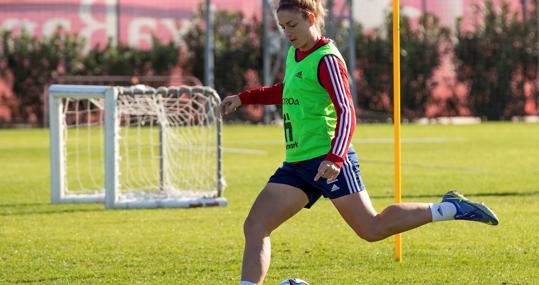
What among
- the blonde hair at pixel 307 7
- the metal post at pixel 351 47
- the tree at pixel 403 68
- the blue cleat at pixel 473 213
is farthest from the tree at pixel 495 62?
the blonde hair at pixel 307 7

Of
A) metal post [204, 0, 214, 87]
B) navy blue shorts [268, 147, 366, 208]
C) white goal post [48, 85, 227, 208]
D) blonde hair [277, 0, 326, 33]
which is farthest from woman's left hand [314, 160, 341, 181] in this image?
metal post [204, 0, 214, 87]

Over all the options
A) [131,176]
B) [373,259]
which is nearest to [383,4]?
[131,176]

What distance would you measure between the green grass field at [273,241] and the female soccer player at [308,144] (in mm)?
1114

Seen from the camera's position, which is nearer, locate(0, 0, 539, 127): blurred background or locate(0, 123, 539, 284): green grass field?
locate(0, 123, 539, 284): green grass field

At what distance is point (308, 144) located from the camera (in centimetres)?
673

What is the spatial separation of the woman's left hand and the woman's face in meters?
0.71

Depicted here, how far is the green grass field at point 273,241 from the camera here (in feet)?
26.7

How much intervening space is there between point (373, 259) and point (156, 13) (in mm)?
29738

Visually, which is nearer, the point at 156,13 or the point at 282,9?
the point at 282,9

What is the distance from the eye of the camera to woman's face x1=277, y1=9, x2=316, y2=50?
670cm

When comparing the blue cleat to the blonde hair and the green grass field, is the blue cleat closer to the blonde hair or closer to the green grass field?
the green grass field

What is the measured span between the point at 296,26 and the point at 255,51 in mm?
30255

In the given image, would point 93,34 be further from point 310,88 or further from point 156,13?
point 310,88

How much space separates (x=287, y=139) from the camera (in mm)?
6840
